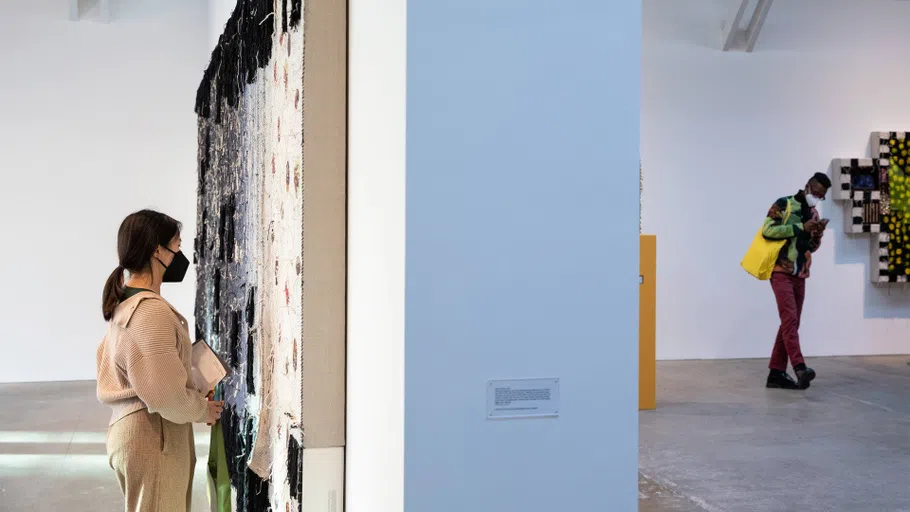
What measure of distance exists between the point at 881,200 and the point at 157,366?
996cm

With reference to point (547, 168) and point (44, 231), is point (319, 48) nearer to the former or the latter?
point (547, 168)

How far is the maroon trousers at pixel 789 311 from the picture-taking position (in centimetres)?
794

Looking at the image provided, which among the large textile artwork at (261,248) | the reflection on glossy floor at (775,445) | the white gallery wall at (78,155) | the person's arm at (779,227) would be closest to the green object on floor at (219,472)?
the large textile artwork at (261,248)

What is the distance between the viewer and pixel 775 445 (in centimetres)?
593

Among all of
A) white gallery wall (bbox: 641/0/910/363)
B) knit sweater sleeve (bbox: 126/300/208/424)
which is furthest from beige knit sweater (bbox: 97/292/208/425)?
white gallery wall (bbox: 641/0/910/363)

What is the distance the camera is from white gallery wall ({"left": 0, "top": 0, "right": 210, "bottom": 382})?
31.6 feet

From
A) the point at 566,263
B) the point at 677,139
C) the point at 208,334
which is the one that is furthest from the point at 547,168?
the point at 677,139

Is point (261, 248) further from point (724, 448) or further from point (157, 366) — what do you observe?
point (724, 448)

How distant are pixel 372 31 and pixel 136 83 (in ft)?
27.7

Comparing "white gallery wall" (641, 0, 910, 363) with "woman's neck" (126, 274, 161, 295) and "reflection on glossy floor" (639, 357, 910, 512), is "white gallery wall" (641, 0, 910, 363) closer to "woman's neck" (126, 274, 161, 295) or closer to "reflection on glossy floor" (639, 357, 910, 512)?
"reflection on glossy floor" (639, 357, 910, 512)

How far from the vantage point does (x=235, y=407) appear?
15.6ft

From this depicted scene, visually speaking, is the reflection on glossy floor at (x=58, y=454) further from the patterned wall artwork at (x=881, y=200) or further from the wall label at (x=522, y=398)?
the patterned wall artwork at (x=881, y=200)

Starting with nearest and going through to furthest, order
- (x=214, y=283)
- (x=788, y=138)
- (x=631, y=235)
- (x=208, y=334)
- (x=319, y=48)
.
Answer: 1. (x=631, y=235)
2. (x=319, y=48)
3. (x=214, y=283)
4. (x=208, y=334)
5. (x=788, y=138)

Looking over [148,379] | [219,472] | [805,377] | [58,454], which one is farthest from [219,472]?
[805,377]
